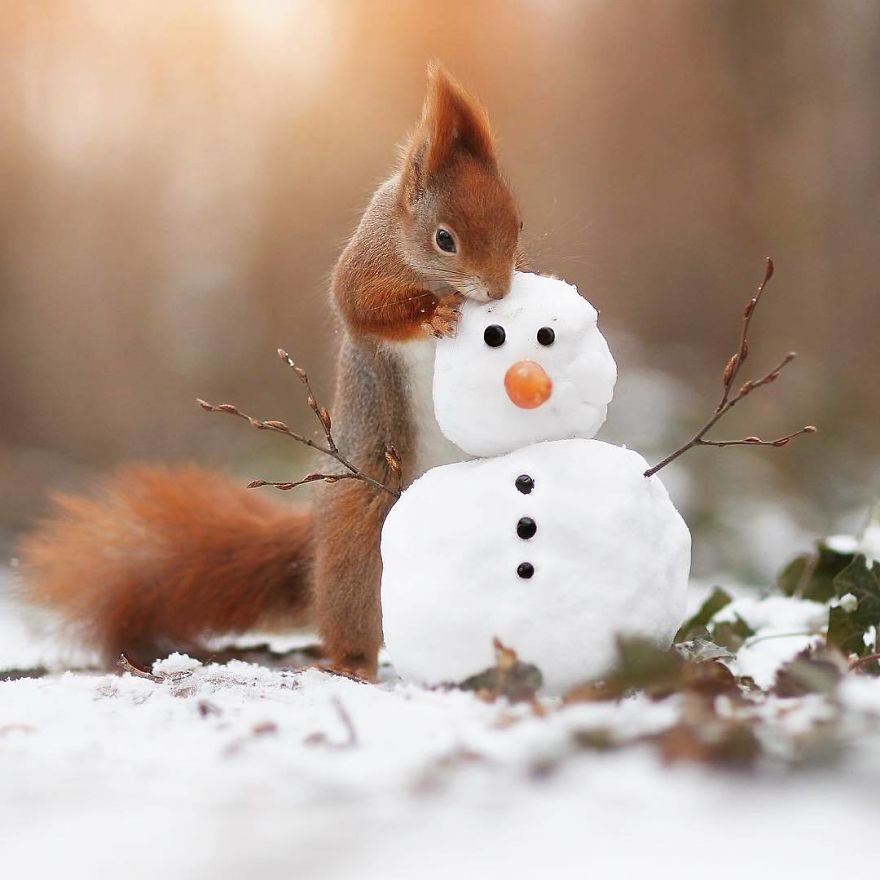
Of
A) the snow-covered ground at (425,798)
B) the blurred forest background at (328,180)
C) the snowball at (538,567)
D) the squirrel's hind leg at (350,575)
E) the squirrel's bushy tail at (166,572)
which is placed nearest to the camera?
the snow-covered ground at (425,798)

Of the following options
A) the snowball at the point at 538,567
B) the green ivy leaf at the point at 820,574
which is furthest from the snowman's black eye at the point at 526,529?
the green ivy leaf at the point at 820,574

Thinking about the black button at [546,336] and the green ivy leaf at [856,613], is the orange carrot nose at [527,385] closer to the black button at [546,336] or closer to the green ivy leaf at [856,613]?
the black button at [546,336]

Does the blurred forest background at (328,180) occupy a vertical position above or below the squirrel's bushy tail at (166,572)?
above

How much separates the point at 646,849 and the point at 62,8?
10.9ft

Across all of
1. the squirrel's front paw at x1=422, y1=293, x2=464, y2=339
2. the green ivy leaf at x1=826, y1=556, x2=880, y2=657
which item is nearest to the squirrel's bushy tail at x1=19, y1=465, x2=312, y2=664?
the squirrel's front paw at x1=422, y1=293, x2=464, y2=339

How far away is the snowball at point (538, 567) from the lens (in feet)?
2.89

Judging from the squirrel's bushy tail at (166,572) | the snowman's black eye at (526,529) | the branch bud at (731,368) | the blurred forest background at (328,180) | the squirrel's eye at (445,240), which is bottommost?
the squirrel's bushy tail at (166,572)

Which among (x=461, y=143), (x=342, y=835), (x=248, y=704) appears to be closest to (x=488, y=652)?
(x=248, y=704)

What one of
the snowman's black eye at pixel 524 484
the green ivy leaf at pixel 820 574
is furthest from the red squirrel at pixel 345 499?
the green ivy leaf at pixel 820 574

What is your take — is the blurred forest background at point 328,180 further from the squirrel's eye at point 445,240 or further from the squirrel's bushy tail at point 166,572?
the squirrel's eye at point 445,240

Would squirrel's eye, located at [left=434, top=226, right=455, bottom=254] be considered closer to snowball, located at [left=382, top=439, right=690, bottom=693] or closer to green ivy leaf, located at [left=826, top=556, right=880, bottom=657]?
snowball, located at [left=382, top=439, right=690, bottom=693]

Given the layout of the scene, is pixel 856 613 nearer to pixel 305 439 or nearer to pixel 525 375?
pixel 525 375

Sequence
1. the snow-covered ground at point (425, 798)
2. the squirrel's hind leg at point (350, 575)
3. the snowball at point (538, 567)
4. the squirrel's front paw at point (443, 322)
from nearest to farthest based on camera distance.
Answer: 1. the snow-covered ground at point (425, 798)
2. the snowball at point (538, 567)
3. the squirrel's front paw at point (443, 322)
4. the squirrel's hind leg at point (350, 575)

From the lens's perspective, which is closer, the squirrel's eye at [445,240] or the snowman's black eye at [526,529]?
the snowman's black eye at [526,529]
